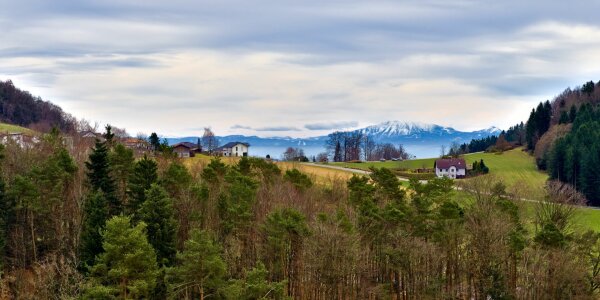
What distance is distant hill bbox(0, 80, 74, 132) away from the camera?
169 m

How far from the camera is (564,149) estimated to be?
10862 cm

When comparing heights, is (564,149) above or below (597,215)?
above

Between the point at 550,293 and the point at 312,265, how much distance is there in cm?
1786

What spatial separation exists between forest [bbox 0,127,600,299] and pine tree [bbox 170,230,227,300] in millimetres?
828

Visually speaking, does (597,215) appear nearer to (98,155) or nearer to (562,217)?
(562,217)

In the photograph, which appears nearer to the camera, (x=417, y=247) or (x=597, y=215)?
(x=417, y=247)

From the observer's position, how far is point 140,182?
46.4 m

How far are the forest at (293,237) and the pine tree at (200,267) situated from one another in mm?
828

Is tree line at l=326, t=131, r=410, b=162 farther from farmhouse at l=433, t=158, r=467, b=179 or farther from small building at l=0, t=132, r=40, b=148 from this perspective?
small building at l=0, t=132, r=40, b=148

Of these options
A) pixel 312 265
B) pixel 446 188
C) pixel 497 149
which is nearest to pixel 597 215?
pixel 446 188

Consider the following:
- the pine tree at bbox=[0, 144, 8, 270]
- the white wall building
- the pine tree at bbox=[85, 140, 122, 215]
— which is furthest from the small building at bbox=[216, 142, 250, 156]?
the pine tree at bbox=[0, 144, 8, 270]

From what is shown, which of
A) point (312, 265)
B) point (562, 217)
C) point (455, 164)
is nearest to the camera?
point (312, 265)

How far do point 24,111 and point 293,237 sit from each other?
522 ft

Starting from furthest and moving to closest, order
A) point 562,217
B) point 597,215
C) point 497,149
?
1. point 497,149
2. point 597,215
3. point 562,217
